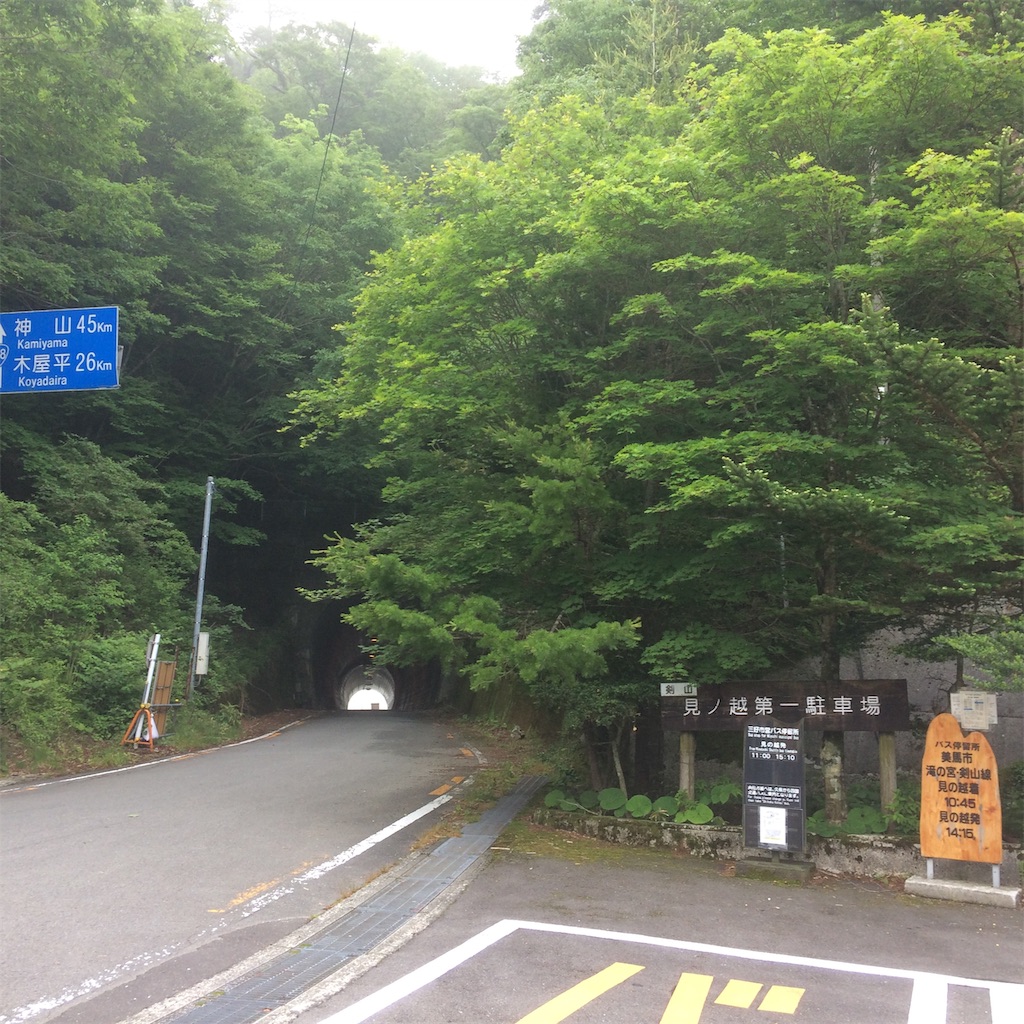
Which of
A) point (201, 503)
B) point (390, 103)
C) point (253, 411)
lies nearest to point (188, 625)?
point (201, 503)

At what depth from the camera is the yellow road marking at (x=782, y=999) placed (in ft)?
16.0

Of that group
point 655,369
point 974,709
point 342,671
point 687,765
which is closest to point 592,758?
point 687,765

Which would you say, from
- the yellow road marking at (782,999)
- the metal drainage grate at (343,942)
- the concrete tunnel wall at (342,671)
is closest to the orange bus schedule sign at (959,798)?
the yellow road marking at (782,999)

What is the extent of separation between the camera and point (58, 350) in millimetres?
9789

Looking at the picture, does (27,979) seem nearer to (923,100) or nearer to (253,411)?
(923,100)

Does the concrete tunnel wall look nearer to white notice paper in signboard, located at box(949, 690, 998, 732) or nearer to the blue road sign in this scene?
the blue road sign

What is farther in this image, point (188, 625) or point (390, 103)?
point (390, 103)

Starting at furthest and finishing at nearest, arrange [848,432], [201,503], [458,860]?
[201,503], [848,432], [458,860]

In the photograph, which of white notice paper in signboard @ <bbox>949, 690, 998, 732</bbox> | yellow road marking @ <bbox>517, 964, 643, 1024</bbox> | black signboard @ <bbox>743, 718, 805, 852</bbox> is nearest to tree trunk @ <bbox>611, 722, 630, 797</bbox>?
black signboard @ <bbox>743, 718, 805, 852</bbox>

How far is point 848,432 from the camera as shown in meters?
8.75

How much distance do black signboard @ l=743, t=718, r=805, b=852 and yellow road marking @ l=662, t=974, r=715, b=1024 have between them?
10.1 feet

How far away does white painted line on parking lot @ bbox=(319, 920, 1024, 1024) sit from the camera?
190 inches

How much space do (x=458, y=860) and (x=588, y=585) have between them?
335 centimetres

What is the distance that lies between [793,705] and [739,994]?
432cm
